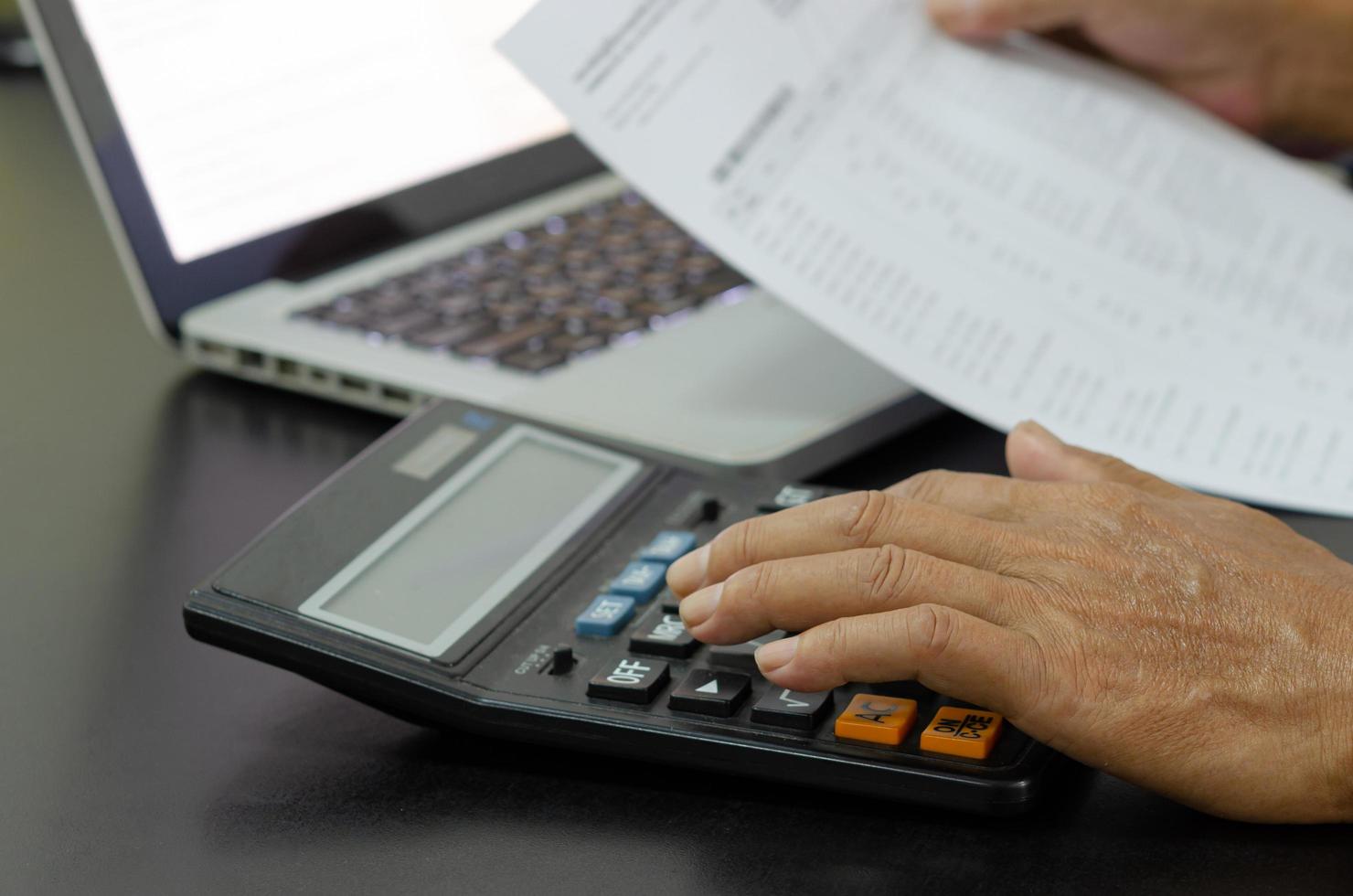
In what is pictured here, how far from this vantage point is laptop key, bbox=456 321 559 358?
2.45 feet

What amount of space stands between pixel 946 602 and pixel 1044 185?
0.38 m

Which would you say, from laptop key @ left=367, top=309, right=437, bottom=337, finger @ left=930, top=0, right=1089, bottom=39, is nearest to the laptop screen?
laptop key @ left=367, top=309, right=437, bottom=337

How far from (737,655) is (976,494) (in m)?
0.12

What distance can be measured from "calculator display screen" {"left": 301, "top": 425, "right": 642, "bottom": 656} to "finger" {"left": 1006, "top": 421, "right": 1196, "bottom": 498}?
16cm

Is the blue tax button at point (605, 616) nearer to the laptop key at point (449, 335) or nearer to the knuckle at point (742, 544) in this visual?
the knuckle at point (742, 544)

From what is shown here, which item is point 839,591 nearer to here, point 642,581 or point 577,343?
point 642,581

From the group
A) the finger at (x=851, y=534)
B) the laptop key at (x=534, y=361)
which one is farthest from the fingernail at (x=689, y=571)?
the laptop key at (x=534, y=361)

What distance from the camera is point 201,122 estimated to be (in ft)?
2.68

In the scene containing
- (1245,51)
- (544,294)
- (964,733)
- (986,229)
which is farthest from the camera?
(1245,51)

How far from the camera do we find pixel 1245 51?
95 cm

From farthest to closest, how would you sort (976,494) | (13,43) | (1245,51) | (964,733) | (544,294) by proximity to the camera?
1. (13,43)
2. (1245,51)
3. (544,294)
4. (976,494)
5. (964,733)

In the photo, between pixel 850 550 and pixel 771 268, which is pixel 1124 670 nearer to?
pixel 850 550

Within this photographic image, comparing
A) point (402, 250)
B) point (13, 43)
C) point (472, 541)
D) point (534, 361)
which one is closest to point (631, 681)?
point (472, 541)

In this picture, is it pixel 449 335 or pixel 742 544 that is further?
pixel 449 335
